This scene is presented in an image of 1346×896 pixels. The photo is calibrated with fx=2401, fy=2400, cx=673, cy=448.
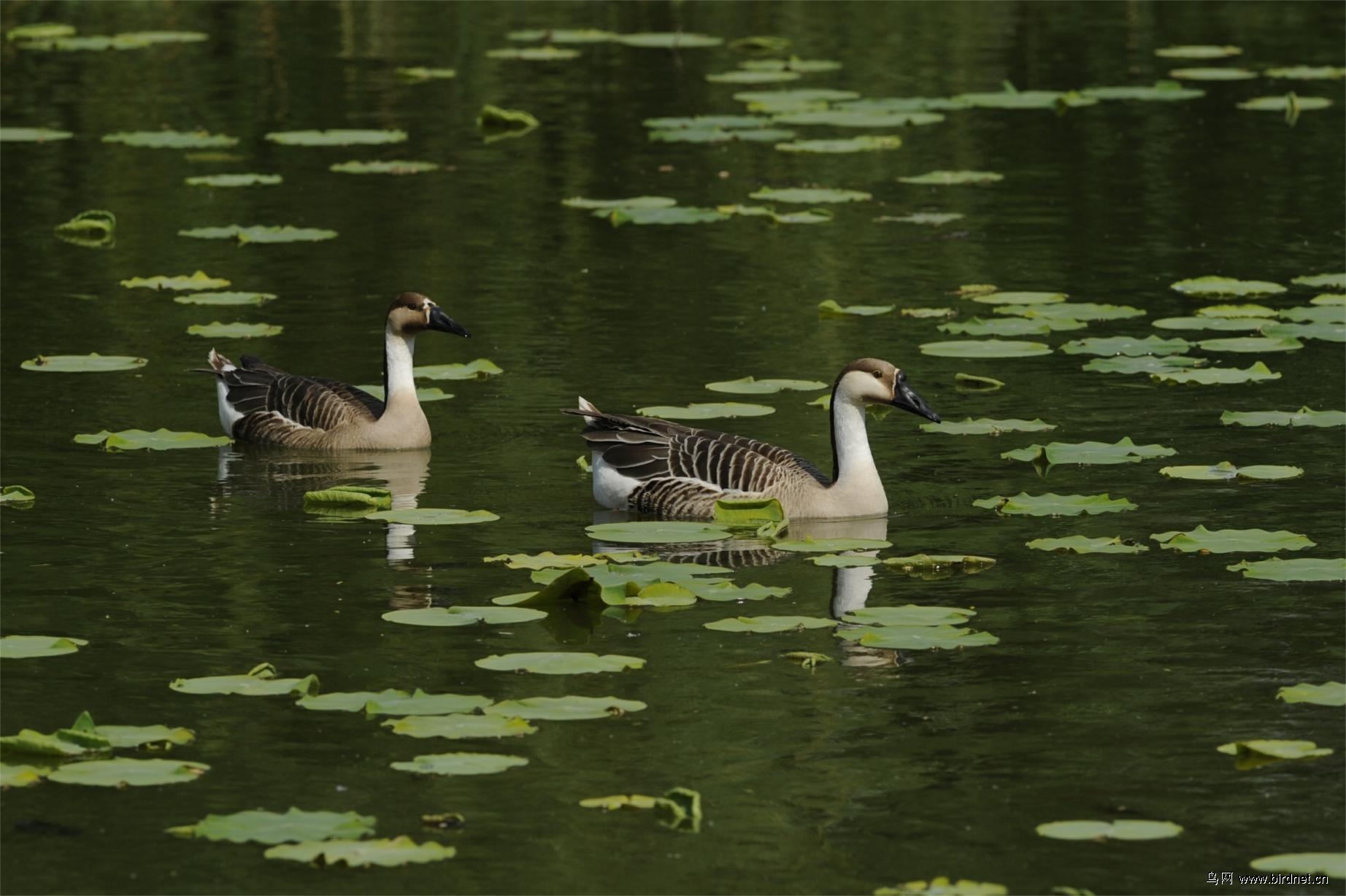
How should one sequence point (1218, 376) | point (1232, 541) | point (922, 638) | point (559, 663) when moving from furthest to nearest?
point (1218, 376)
point (1232, 541)
point (922, 638)
point (559, 663)

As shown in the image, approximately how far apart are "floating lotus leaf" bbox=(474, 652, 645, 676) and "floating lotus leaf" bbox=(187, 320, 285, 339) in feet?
25.5

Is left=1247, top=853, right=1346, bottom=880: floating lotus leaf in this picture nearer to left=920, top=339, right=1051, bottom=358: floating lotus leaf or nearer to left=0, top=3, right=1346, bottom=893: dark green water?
left=0, top=3, right=1346, bottom=893: dark green water

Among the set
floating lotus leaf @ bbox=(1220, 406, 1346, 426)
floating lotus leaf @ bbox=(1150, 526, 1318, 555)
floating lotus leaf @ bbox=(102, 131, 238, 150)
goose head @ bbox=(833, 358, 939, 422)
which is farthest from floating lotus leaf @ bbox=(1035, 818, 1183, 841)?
floating lotus leaf @ bbox=(102, 131, 238, 150)

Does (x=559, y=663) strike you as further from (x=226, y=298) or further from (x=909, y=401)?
(x=226, y=298)

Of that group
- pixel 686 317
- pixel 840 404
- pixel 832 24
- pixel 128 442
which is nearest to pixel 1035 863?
pixel 840 404

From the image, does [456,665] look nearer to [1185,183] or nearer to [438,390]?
[438,390]

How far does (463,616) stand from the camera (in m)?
11.3

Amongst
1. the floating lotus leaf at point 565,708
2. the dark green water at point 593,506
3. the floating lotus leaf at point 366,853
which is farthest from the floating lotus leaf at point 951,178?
the floating lotus leaf at point 366,853

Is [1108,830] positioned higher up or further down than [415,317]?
further down

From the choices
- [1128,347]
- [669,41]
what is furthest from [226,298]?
[669,41]

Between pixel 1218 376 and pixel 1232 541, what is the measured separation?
156 inches

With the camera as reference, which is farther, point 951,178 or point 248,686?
point 951,178

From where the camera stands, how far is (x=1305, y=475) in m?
14.1

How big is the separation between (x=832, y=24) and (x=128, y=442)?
72.0 ft
